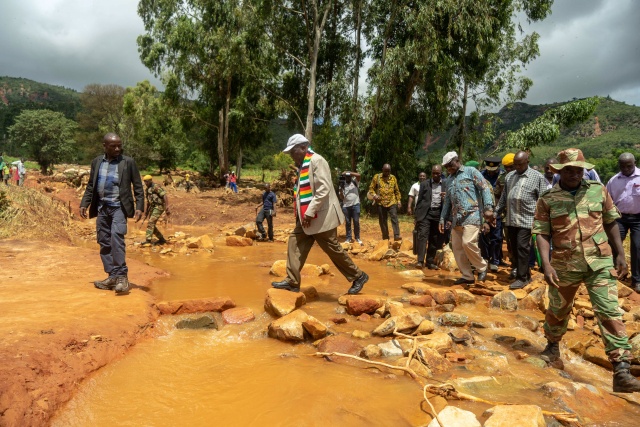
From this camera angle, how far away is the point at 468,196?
17.4 ft

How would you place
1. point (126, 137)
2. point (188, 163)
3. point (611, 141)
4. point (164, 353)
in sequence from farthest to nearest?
point (611, 141) < point (188, 163) < point (126, 137) < point (164, 353)

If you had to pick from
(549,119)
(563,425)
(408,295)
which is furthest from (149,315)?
(549,119)

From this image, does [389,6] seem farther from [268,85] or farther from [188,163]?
[188,163]

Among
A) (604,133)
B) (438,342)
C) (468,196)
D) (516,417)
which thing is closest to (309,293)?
→ (438,342)

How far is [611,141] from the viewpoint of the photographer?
2362 inches

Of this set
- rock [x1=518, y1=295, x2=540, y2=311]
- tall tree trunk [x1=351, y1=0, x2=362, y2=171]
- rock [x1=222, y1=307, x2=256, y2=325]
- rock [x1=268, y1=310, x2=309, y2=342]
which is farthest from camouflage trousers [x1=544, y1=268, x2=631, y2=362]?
tall tree trunk [x1=351, y1=0, x2=362, y2=171]

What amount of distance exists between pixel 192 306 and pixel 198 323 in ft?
1.31

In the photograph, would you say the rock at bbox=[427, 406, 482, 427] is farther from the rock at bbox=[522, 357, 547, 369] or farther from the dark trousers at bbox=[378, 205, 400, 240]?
the dark trousers at bbox=[378, 205, 400, 240]

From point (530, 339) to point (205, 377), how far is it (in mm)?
2822

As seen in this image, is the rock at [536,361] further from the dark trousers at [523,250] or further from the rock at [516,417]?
the dark trousers at [523,250]

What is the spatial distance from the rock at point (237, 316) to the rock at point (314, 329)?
74cm

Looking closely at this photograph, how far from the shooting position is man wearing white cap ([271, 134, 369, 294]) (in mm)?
4281

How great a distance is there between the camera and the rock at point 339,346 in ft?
10.2

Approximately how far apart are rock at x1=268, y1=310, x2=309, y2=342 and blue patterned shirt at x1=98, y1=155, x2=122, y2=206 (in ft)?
7.64
